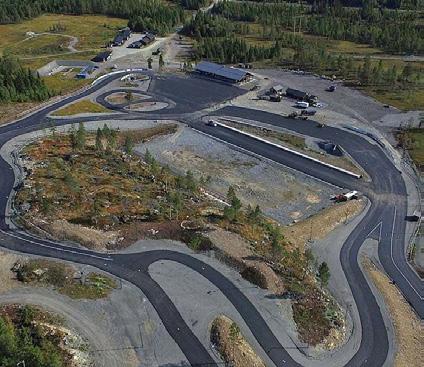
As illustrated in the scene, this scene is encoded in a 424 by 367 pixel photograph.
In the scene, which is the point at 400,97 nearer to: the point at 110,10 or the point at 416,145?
the point at 416,145

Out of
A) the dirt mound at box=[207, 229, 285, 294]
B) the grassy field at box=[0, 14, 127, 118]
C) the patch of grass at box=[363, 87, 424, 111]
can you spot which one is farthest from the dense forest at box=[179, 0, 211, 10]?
the dirt mound at box=[207, 229, 285, 294]

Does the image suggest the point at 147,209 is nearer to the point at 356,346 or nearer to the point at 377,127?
the point at 356,346

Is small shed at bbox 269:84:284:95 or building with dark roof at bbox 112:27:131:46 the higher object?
building with dark roof at bbox 112:27:131:46

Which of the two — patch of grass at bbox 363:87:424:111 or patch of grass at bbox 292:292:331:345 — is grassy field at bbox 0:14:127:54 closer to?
patch of grass at bbox 363:87:424:111

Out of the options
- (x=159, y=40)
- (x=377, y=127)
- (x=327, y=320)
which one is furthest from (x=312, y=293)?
(x=159, y=40)

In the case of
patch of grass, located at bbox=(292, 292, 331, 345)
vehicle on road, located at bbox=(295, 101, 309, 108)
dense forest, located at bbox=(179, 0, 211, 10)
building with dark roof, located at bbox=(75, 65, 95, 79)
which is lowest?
patch of grass, located at bbox=(292, 292, 331, 345)

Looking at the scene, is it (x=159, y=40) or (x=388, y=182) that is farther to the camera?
(x=159, y=40)

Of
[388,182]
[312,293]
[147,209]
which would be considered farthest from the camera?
[388,182]
